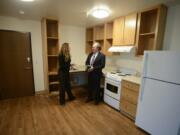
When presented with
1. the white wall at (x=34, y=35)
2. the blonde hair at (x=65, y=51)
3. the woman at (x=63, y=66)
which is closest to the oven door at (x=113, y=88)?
the woman at (x=63, y=66)

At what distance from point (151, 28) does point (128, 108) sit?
6.04 feet

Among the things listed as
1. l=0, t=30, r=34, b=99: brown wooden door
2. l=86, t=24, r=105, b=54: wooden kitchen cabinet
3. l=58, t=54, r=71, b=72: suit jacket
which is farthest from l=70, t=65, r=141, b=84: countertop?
l=0, t=30, r=34, b=99: brown wooden door

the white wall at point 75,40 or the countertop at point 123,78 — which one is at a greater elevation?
the white wall at point 75,40

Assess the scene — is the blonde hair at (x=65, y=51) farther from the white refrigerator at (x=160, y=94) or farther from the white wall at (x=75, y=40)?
the white refrigerator at (x=160, y=94)

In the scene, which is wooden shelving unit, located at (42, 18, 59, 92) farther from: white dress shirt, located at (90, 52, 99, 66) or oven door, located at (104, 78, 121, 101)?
oven door, located at (104, 78, 121, 101)

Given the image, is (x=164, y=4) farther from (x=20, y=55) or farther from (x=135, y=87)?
(x=20, y=55)

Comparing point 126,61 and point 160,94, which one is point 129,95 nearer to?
point 160,94

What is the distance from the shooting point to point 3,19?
3.27m

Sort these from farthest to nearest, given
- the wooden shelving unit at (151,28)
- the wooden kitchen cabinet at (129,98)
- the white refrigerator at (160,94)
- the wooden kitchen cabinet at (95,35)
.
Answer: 1. the wooden kitchen cabinet at (95,35)
2. the wooden kitchen cabinet at (129,98)
3. the wooden shelving unit at (151,28)
4. the white refrigerator at (160,94)

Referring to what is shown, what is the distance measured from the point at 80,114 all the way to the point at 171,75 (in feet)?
6.63

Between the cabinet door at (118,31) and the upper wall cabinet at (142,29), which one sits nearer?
the upper wall cabinet at (142,29)

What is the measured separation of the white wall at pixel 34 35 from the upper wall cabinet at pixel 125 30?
2.34 m

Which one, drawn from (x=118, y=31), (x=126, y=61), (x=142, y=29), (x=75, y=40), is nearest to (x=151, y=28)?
(x=142, y=29)

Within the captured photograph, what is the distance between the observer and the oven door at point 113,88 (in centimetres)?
291
